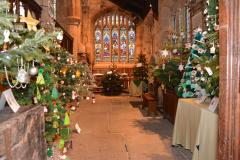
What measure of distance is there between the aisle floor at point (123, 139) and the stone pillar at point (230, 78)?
1380 mm

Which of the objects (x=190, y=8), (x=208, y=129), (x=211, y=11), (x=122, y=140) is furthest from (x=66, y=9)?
(x=208, y=129)

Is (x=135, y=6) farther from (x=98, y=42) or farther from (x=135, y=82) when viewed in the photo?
(x=135, y=82)

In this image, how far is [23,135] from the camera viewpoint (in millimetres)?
1648

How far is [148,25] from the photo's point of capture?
13.8m

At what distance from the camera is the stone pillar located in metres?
1.91

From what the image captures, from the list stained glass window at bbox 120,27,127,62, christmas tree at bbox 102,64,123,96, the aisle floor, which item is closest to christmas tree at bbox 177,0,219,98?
the aisle floor

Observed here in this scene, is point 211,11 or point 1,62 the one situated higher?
point 211,11

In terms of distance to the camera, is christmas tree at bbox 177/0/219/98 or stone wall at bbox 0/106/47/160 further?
christmas tree at bbox 177/0/219/98

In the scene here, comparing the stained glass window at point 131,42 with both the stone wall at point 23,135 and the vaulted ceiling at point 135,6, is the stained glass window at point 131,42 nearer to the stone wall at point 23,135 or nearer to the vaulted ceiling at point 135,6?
the vaulted ceiling at point 135,6

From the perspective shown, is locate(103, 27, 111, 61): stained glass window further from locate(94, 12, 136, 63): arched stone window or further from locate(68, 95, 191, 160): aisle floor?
locate(68, 95, 191, 160): aisle floor

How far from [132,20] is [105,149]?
1159 centimetres

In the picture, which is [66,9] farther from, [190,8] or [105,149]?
[105,149]

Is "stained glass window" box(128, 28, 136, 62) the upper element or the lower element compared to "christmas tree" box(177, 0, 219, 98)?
upper

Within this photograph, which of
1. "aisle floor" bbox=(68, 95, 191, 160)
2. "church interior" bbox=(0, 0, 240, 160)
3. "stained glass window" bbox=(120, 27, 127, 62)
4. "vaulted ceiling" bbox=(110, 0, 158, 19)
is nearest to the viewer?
"church interior" bbox=(0, 0, 240, 160)
